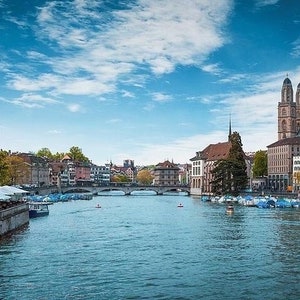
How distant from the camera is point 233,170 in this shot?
125m

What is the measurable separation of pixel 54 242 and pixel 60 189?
382 ft

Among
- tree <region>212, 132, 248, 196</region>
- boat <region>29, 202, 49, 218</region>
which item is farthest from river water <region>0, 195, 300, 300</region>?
tree <region>212, 132, 248, 196</region>

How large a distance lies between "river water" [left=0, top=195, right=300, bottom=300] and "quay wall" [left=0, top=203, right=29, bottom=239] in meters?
1.21

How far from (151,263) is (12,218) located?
21.9 m

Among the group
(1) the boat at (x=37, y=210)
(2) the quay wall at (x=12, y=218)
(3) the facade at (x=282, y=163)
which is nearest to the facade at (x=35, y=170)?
(3) the facade at (x=282, y=163)

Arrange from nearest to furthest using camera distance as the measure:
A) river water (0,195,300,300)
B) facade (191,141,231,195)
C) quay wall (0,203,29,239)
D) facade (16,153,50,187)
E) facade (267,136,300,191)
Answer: river water (0,195,300,300)
quay wall (0,203,29,239)
facade (191,141,231,195)
facade (267,136,300,191)
facade (16,153,50,187)

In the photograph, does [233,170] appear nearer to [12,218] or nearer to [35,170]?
[12,218]

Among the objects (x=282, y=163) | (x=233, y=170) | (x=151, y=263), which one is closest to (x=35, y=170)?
(x=282, y=163)

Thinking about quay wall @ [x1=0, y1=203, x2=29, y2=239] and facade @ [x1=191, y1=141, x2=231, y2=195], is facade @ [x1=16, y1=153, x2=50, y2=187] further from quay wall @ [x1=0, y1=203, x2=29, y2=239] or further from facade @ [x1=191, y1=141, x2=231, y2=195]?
quay wall @ [x1=0, y1=203, x2=29, y2=239]

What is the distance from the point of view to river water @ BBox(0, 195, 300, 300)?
27.9 metres

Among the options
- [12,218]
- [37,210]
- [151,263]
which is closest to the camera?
[151,263]

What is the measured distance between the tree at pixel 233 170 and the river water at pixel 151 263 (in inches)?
2641

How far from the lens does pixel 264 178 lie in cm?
19325

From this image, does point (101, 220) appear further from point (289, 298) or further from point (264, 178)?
point (264, 178)
